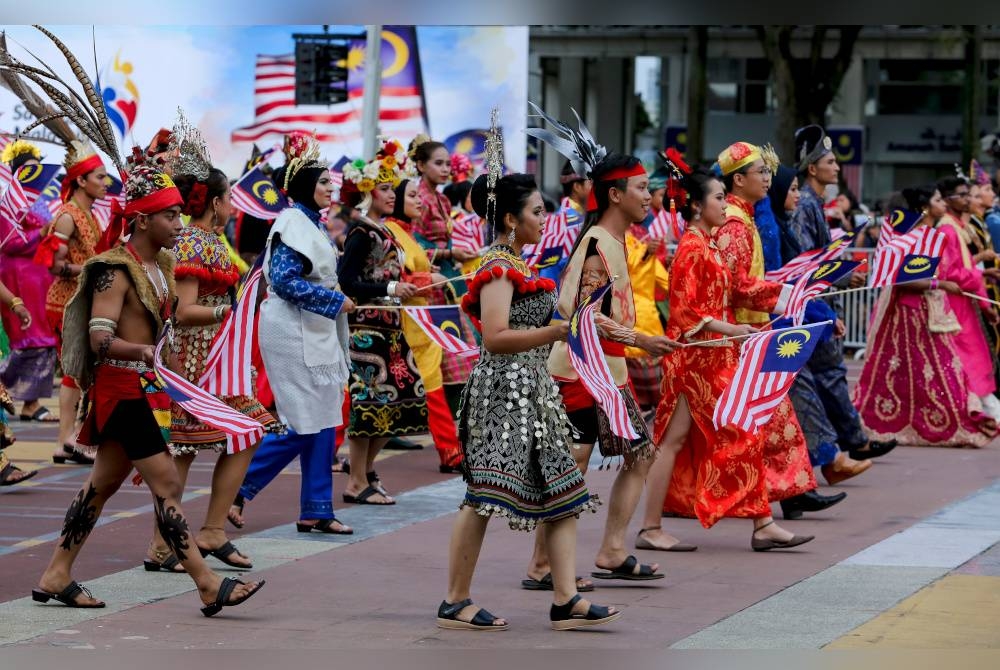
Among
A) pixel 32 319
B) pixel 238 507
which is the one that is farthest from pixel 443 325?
pixel 32 319

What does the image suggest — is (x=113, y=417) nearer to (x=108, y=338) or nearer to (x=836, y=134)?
(x=108, y=338)

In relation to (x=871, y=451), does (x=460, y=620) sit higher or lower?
lower

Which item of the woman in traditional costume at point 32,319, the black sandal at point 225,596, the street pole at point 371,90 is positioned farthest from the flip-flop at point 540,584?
→ the street pole at point 371,90

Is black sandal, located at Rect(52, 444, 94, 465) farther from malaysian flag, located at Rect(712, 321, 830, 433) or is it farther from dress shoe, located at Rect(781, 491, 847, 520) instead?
malaysian flag, located at Rect(712, 321, 830, 433)

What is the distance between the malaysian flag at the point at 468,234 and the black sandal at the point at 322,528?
150 inches

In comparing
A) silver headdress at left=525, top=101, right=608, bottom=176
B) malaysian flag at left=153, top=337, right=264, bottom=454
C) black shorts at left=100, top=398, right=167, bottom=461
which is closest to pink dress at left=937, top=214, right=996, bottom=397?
silver headdress at left=525, top=101, right=608, bottom=176

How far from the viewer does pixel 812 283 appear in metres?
8.80

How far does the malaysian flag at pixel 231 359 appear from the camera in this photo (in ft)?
26.1

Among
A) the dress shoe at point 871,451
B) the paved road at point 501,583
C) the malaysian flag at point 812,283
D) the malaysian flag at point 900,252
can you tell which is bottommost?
the paved road at point 501,583

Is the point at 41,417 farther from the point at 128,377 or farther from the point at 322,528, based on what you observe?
the point at 128,377

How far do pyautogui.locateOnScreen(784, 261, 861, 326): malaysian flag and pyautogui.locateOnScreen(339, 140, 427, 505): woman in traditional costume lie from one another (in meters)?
2.25

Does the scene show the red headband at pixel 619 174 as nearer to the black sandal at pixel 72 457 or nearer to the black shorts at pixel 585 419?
the black shorts at pixel 585 419

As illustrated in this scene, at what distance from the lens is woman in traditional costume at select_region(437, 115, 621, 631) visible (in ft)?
Result: 22.3

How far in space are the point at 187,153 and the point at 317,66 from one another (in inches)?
660
